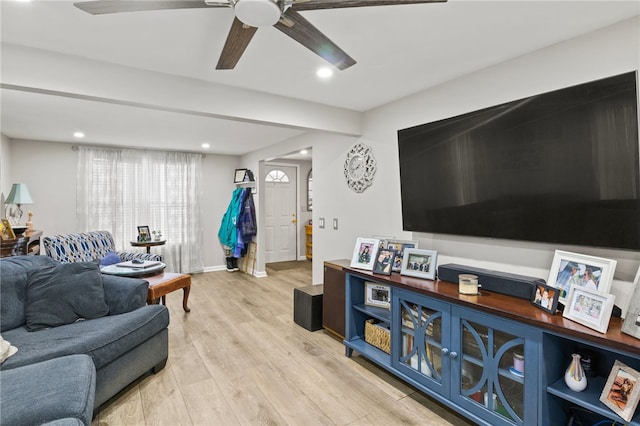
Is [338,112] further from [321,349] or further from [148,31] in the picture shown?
[321,349]

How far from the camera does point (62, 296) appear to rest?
2312 mm

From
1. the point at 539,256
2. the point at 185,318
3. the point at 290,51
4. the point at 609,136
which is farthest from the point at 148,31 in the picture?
the point at 185,318

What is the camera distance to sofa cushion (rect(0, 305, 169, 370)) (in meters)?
1.87

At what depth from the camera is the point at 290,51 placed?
6.87 ft

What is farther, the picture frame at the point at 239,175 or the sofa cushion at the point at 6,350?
the picture frame at the point at 239,175

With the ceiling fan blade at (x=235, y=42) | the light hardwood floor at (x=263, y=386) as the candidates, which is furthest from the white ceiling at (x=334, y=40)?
the light hardwood floor at (x=263, y=386)

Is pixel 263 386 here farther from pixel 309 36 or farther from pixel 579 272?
pixel 309 36

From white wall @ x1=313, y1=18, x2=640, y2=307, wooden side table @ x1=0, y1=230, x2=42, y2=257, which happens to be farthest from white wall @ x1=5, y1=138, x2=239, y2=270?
white wall @ x1=313, y1=18, x2=640, y2=307

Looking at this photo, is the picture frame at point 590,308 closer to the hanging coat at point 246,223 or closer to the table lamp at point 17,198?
the hanging coat at point 246,223

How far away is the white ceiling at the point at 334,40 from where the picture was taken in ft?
5.48

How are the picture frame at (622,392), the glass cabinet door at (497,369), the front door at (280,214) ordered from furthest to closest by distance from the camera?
the front door at (280,214) < the glass cabinet door at (497,369) < the picture frame at (622,392)

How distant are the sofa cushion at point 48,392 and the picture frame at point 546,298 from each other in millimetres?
2281

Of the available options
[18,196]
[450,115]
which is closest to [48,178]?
[18,196]

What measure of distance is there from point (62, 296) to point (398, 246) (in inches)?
102
